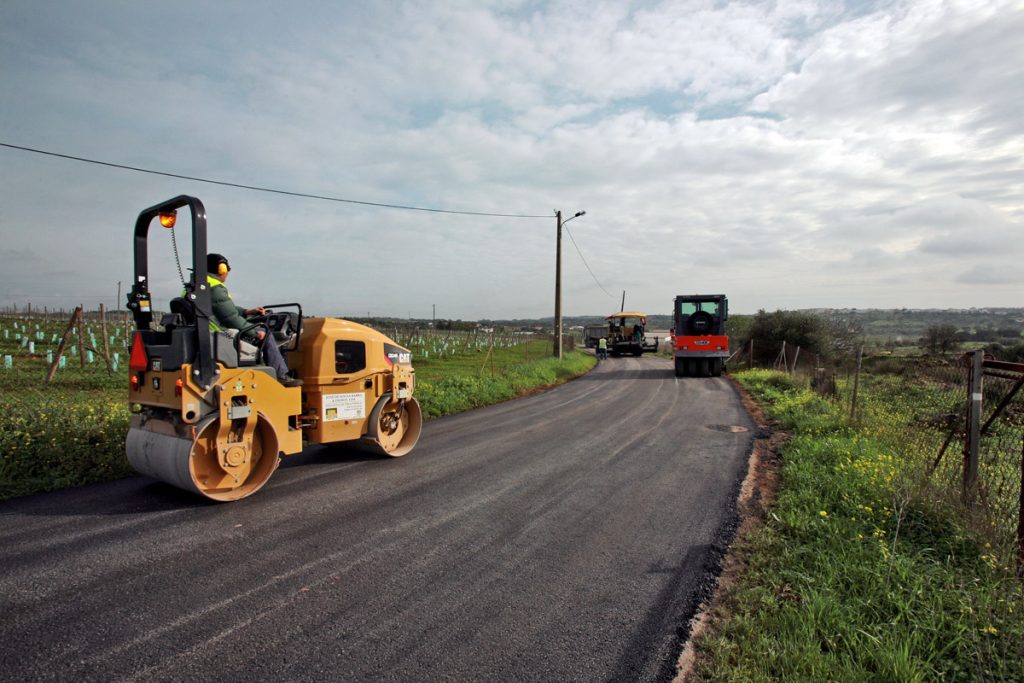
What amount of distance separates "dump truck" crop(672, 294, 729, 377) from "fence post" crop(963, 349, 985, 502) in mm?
16426

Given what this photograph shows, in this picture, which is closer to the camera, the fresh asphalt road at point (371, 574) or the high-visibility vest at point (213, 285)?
the fresh asphalt road at point (371, 574)

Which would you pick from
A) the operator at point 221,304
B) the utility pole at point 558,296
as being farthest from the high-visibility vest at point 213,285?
the utility pole at point 558,296

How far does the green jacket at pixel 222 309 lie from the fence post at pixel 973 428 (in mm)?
6661

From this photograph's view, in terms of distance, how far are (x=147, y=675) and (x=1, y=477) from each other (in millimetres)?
4093

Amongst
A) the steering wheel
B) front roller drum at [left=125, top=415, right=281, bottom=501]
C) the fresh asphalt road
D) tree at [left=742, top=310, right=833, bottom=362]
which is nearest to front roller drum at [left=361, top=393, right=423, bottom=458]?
the fresh asphalt road

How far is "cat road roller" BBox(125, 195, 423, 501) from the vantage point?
4.95 meters

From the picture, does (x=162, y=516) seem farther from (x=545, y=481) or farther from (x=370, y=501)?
(x=545, y=481)

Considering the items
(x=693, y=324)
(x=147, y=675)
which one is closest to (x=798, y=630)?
(x=147, y=675)

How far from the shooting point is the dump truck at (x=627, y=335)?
38.2 m

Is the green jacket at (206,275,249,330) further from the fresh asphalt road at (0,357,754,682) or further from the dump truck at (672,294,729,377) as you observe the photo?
the dump truck at (672,294,729,377)

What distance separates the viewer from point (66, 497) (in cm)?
520

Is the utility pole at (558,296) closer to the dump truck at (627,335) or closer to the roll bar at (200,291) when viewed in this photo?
the dump truck at (627,335)

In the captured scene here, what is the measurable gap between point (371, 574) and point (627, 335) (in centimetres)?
3606

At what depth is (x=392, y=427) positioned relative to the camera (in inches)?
283
